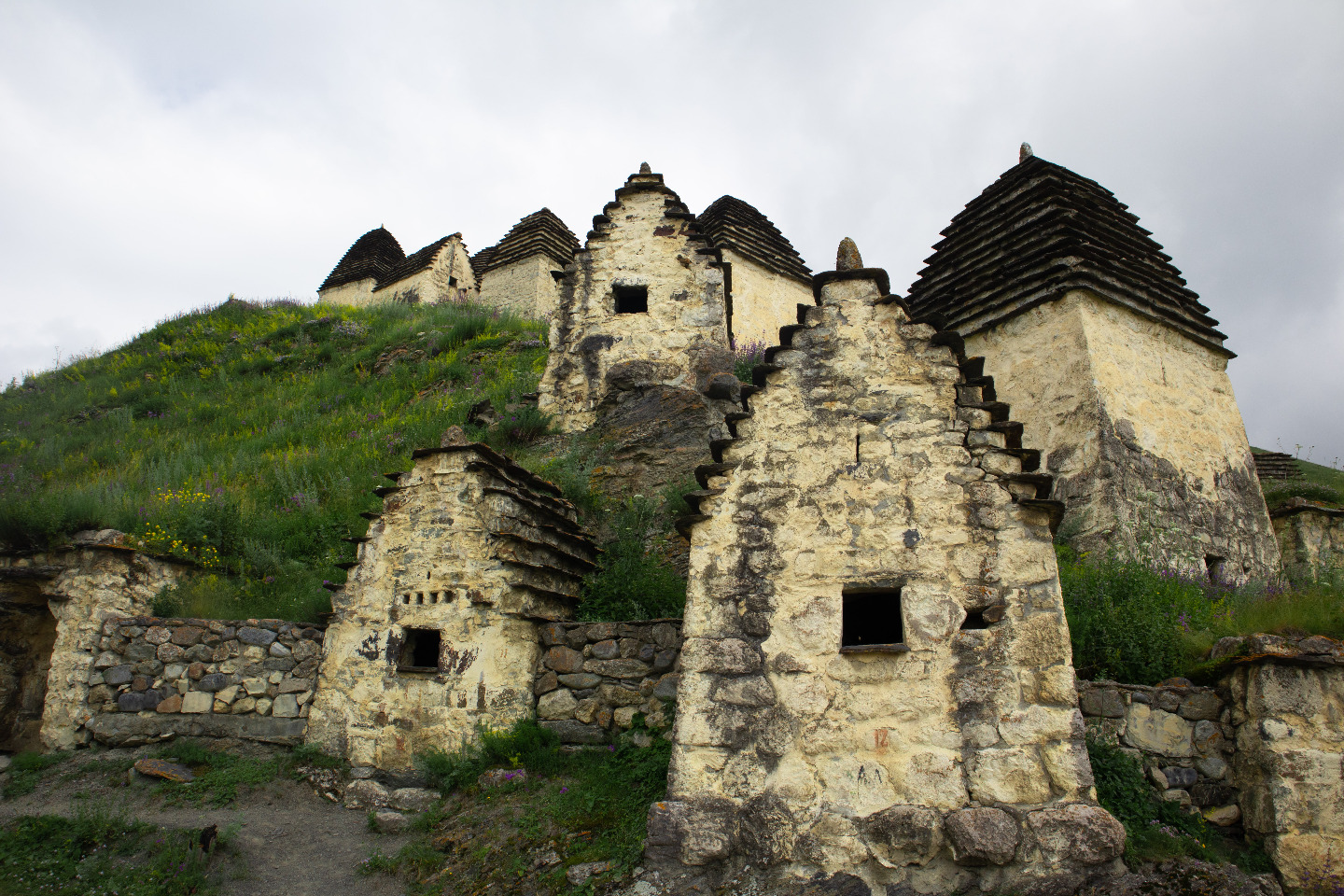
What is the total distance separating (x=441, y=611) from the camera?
6.64m

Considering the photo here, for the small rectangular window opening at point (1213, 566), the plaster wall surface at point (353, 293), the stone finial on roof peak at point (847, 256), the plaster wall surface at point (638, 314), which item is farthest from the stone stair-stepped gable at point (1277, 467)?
the plaster wall surface at point (353, 293)

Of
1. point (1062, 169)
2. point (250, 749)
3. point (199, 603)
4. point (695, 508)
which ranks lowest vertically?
point (250, 749)

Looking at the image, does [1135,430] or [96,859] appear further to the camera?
[1135,430]

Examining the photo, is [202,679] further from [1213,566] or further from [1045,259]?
[1213,566]

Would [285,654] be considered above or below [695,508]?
below

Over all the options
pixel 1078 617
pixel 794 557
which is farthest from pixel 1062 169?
pixel 794 557

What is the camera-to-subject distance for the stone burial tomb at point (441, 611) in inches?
252

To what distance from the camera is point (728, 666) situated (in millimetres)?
4918

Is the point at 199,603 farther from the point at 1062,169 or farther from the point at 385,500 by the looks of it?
the point at 1062,169

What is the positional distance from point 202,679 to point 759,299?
14753mm

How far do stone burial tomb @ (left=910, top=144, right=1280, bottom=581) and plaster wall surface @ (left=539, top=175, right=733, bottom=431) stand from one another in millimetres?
3724

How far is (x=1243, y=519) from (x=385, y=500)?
10112mm

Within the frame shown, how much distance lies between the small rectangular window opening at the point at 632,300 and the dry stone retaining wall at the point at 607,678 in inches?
257

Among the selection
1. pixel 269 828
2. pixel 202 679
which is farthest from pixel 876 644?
pixel 202 679
